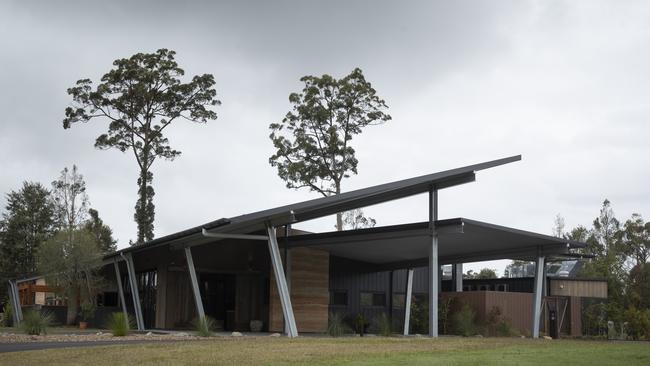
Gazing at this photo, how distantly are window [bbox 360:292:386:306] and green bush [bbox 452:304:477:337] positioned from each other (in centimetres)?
377

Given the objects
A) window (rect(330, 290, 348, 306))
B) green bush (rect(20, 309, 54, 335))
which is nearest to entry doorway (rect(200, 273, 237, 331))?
window (rect(330, 290, 348, 306))

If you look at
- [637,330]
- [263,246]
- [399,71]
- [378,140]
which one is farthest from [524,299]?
[378,140]

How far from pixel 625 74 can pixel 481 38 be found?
16.5 feet

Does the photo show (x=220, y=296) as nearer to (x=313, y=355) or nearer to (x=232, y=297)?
(x=232, y=297)

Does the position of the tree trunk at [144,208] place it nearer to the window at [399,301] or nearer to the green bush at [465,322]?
the window at [399,301]

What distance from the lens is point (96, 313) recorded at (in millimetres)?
29672

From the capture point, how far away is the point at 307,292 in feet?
83.0

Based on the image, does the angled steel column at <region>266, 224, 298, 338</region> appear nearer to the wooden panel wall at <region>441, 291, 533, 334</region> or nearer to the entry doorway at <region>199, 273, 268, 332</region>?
the entry doorway at <region>199, 273, 268, 332</region>

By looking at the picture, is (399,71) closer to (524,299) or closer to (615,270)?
(524,299)

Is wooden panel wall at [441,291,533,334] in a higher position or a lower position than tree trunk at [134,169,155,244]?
lower

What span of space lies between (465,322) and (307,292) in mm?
5620

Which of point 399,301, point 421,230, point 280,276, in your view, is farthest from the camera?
point 399,301

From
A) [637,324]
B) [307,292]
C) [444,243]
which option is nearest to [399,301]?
[307,292]

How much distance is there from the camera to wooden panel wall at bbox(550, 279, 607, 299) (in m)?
30.6
